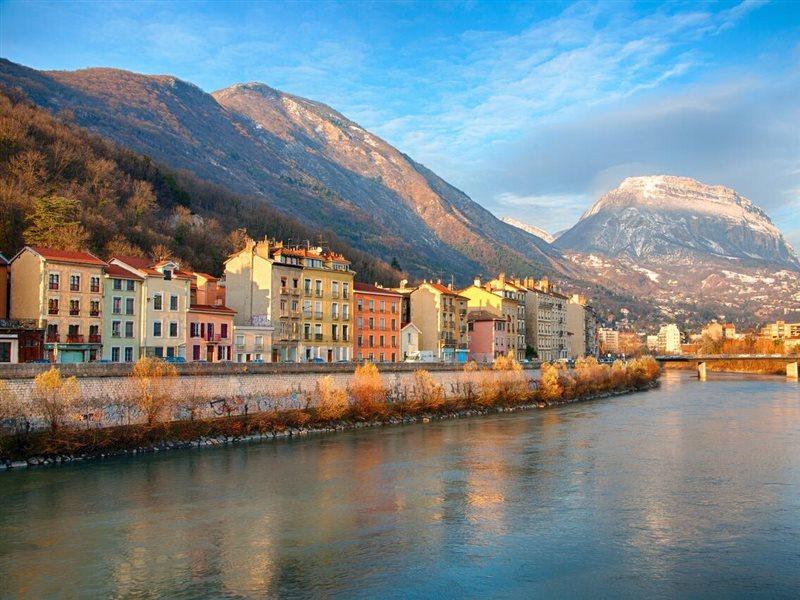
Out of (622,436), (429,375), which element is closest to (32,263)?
(429,375)

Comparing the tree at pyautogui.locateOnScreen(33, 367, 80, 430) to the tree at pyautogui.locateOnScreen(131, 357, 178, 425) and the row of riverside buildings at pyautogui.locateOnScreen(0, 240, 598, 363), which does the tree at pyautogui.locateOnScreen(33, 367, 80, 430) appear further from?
the row of riverside buildings at pyautogui.locateOnScreen(0, 240, 598, 363)

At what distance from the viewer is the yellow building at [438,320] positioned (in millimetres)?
89062

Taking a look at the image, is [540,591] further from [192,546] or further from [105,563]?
[105,563]

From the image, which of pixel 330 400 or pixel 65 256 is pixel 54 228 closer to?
pixel 65 256

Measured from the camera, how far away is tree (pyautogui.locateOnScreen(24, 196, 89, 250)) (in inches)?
2709

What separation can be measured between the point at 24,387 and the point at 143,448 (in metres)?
6.98

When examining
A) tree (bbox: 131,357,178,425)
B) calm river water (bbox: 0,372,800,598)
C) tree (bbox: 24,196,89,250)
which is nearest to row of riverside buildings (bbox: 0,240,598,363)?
tree (bbox: 131,357,178,425)

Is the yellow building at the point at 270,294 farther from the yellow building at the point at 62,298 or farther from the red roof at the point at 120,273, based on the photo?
the yellow building at the point at 62,298

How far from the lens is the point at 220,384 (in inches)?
1957

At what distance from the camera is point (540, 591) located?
72.5ft

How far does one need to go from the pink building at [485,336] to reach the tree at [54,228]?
48.0 metres

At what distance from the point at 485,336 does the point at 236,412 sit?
170 ft

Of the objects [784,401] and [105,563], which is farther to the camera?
[784,401]

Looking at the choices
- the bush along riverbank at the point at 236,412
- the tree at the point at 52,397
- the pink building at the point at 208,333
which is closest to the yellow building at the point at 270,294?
the pink building at the point at 208,333
